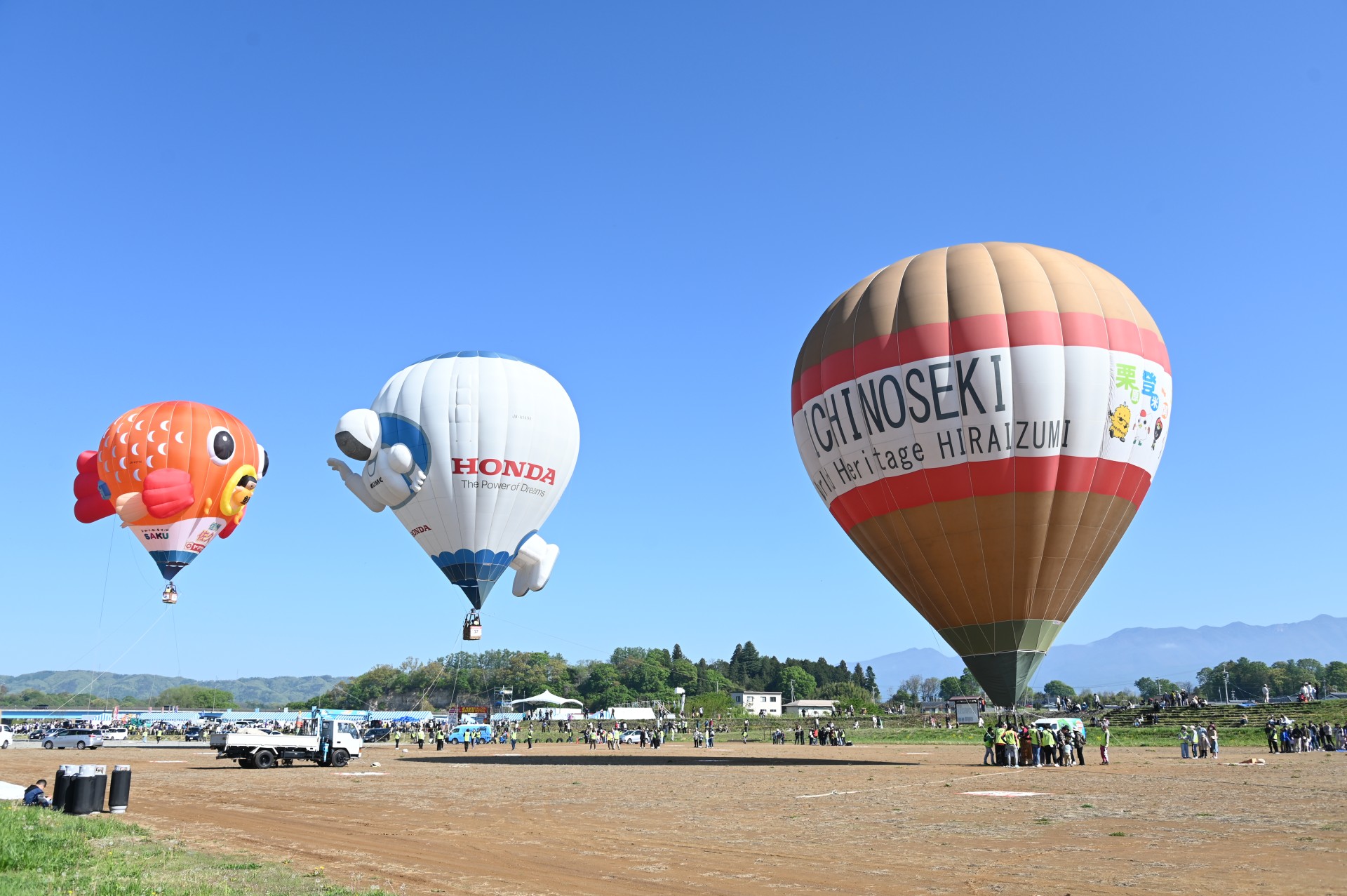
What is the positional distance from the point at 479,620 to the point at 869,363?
66.5 ft

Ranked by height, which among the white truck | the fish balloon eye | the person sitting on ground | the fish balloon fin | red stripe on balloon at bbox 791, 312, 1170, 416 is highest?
the fish balloon eye

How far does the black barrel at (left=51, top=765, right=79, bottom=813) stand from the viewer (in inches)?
685

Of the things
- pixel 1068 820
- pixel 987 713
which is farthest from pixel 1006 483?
pixel 987 713

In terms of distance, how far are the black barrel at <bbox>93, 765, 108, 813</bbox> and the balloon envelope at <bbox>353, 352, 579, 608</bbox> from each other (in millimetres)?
21699

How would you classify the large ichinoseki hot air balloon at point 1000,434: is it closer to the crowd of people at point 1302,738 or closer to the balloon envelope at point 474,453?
the balloon envelope at point 474,453

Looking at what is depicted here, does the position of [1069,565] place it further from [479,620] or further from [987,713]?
[987,713]

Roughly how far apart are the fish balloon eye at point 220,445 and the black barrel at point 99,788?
117 ft

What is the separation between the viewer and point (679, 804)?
19.9m

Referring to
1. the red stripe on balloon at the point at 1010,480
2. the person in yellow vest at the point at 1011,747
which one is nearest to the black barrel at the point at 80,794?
the red stripe on balloon at the point at 1010,480

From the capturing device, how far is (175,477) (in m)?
49.6

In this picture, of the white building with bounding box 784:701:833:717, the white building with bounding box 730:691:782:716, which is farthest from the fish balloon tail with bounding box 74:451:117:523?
the white building with bounding box 730:691:782:716

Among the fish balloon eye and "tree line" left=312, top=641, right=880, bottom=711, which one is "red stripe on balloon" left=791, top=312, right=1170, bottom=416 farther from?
"tree line" left=312, top=641, right=880, bottom=711

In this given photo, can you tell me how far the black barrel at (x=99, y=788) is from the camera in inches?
695

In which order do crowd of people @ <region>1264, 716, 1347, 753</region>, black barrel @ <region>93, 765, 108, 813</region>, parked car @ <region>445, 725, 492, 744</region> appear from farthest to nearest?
1. parked car @ <region>445, 725, 492, 744</region>
2. crowd of people @ <region>1264, 716, 1347, 753</region>
3. black barrel @ <region>93, 765, 108, 813</region>
